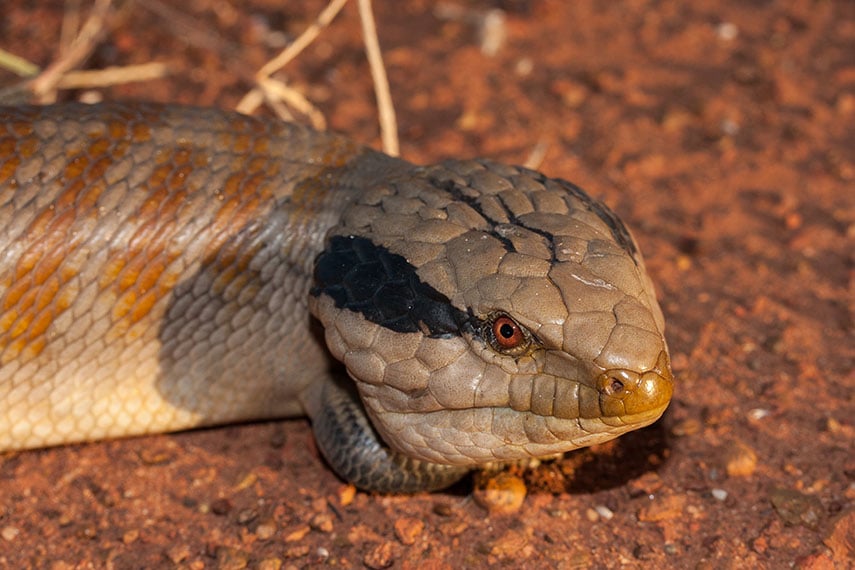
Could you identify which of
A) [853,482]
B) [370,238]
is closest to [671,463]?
[853,482]

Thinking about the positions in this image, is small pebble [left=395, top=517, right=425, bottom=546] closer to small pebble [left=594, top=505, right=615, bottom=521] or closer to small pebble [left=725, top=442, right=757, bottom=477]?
small pebble [left=594, top=505, right=615, bottom=521]

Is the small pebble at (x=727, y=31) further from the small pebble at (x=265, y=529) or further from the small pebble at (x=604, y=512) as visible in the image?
the small pebble at (x=265, y=529)

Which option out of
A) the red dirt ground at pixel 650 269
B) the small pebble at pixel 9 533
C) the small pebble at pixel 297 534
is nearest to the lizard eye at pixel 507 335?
the red dirt ground at pixel 650 269

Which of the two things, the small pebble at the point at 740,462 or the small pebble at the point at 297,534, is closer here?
the small pebble at the point at 297,534

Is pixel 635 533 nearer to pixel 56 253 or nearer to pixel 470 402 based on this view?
pixel 470 402

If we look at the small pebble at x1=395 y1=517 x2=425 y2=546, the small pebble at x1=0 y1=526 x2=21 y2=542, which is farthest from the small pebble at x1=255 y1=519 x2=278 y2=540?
the small pebble at x1=0 y1=526 x2=21 y2=542

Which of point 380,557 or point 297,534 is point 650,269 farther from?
point 297,534
